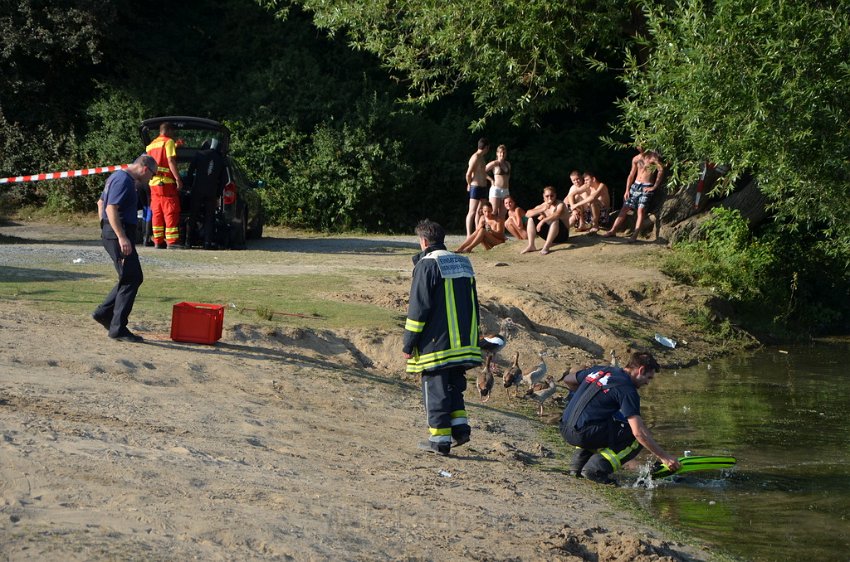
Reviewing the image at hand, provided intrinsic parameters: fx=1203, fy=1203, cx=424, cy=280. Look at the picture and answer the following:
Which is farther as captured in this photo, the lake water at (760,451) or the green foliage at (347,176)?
the green foliage at (347,176)

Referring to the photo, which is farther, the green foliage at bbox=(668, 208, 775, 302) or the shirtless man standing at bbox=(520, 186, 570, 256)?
the shirtless man standing at bbox=(520, 186, 570, 256)

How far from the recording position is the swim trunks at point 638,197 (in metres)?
20.9

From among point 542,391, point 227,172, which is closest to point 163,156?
point 227,172

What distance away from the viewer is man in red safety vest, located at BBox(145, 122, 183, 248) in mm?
17922

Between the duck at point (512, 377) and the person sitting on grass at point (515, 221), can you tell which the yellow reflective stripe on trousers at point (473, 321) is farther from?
the person sitting on grass at point (515, 221)

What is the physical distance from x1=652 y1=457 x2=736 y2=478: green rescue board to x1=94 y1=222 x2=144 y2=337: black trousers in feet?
16.1

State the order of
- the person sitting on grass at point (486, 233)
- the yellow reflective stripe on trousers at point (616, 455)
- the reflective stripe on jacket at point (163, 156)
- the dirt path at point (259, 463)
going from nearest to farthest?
the dirt path at point (259, 463) → the yellow reflective stripe on trousers at point (616, 455) → the reflective stripe on jacket at point (163, 156) → the person sitting on grass at point (486, 233)

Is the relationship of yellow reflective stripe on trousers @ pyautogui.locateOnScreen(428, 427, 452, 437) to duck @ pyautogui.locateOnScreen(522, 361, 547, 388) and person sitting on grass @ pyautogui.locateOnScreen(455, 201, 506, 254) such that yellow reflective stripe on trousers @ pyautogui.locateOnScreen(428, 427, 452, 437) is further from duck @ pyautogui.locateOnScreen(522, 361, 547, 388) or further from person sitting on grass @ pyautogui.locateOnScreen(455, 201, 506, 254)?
person sitting on grass @ pyautogui.locateOnScreen(455, 201, 506, 254)

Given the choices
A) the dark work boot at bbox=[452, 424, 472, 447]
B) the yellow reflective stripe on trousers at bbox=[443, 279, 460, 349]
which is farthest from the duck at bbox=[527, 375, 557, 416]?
the yellow reflective stripe on trousers at bbox=[443, 279, 460, 349]

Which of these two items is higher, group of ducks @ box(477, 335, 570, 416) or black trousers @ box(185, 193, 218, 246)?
black trousers @ box(185, 193, 218, 246)

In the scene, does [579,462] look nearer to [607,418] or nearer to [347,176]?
[607,418]

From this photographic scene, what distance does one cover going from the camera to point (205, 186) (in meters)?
18.4

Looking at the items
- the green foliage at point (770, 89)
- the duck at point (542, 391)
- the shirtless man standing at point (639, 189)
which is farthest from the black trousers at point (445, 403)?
the shirtless man standing at point (639, 189)

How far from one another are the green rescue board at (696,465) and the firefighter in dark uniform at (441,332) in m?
1.51
